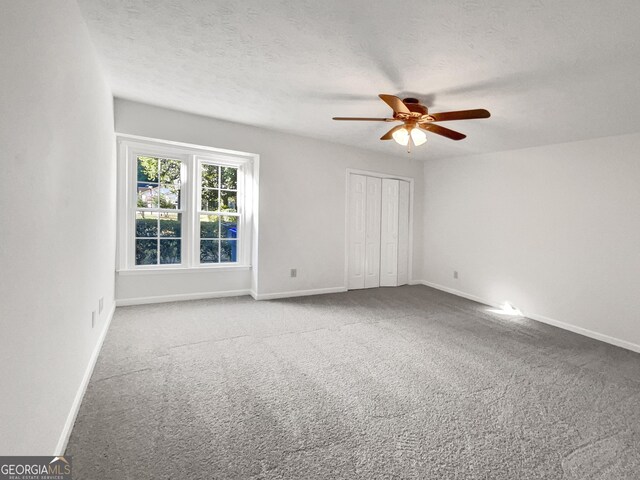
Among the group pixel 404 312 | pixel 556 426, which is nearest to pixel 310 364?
pixel 556 426

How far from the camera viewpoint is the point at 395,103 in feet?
7.79

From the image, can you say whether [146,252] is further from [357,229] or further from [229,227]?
[357,229]

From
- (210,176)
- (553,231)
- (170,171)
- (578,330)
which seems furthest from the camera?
(210,176)

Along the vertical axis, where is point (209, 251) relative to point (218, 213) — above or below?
below

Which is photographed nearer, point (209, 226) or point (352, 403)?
point (352, 403)

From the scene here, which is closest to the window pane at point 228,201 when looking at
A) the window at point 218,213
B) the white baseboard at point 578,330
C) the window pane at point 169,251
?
the window at point 218,213

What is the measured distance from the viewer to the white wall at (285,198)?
3889 millimetres

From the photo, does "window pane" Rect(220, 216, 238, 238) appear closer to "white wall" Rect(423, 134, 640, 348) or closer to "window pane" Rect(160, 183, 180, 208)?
"window pane" Rect(160, 183, 180, 208)

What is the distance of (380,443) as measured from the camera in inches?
66.5

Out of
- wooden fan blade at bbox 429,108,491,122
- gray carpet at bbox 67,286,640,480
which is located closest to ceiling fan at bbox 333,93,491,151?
wooden fan blade at bbox 429,108,491,122

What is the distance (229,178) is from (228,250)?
3.56 ft

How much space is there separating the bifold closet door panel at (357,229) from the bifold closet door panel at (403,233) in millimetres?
831

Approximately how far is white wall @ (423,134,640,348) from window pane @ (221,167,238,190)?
11.9 feet

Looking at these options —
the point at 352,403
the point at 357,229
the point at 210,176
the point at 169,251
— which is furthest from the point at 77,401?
the point at 357,229
